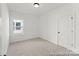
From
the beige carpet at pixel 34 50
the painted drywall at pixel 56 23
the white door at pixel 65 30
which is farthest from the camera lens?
the white door at pixel 65 30

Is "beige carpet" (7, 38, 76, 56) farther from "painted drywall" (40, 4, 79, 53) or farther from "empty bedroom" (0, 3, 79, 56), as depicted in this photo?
"painted drywall" (40, 4, 79, 53)

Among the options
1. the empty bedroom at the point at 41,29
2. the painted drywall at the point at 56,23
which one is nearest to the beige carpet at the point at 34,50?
the empty bedroom at the point at 41,29

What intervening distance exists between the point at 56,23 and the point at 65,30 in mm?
648

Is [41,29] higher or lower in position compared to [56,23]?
lower

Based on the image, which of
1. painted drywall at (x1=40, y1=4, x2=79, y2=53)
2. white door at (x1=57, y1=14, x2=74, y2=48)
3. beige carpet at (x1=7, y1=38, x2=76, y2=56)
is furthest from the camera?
white door at (x1=57, y1=14, x2=74, y2=48)

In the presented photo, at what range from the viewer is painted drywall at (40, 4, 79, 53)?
2646mm

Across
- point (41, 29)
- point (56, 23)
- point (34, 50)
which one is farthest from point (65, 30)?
point (41, 29)

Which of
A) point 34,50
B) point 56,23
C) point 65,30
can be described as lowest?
point 34,50

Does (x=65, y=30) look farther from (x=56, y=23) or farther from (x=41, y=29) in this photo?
(x=41, y=29)

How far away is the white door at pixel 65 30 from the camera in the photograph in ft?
9.22

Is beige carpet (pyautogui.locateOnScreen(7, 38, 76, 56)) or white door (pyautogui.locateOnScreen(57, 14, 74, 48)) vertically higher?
white door (pyautogui.locateOnScreen(57, 14, 74, 48))

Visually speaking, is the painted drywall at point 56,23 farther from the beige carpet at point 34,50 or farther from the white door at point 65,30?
the beige carpet at point 34,50

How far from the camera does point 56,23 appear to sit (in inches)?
142

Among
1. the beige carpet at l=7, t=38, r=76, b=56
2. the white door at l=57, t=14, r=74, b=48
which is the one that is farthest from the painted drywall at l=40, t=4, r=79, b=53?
the beige carpet at l=7, t=38, r=76, b=56
